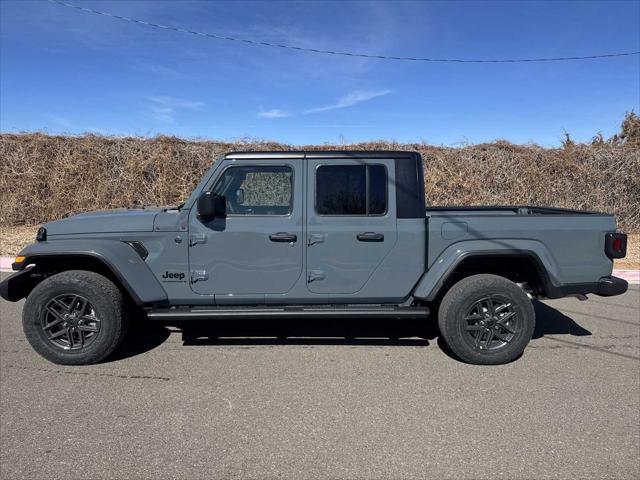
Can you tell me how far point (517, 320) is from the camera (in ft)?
13.5

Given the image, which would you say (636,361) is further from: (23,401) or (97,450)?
(23,401)

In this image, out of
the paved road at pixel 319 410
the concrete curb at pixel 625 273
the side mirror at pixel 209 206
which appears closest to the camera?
the paved road at pixel 319 410

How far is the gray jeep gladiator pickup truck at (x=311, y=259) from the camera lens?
13.4 feet

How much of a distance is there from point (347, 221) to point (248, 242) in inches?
36.0

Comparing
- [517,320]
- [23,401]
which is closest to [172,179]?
[23,401]

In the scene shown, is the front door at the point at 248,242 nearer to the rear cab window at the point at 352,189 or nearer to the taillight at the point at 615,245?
the rear cab window at the point at 352,189

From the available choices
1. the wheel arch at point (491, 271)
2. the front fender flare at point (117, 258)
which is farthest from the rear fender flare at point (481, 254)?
the front fender flare at point (117, 258)

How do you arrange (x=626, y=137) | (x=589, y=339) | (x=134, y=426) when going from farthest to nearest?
(x=626, y=137) → (x=589, y=339) → (x=134, y=426)

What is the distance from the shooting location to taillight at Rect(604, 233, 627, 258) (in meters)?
4.19

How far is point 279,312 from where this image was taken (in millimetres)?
4113

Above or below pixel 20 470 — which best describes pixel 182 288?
above

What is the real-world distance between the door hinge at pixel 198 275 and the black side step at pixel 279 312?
0.88ft

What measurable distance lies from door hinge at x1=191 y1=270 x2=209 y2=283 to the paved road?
735mm

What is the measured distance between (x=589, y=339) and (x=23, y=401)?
5.22 meters
